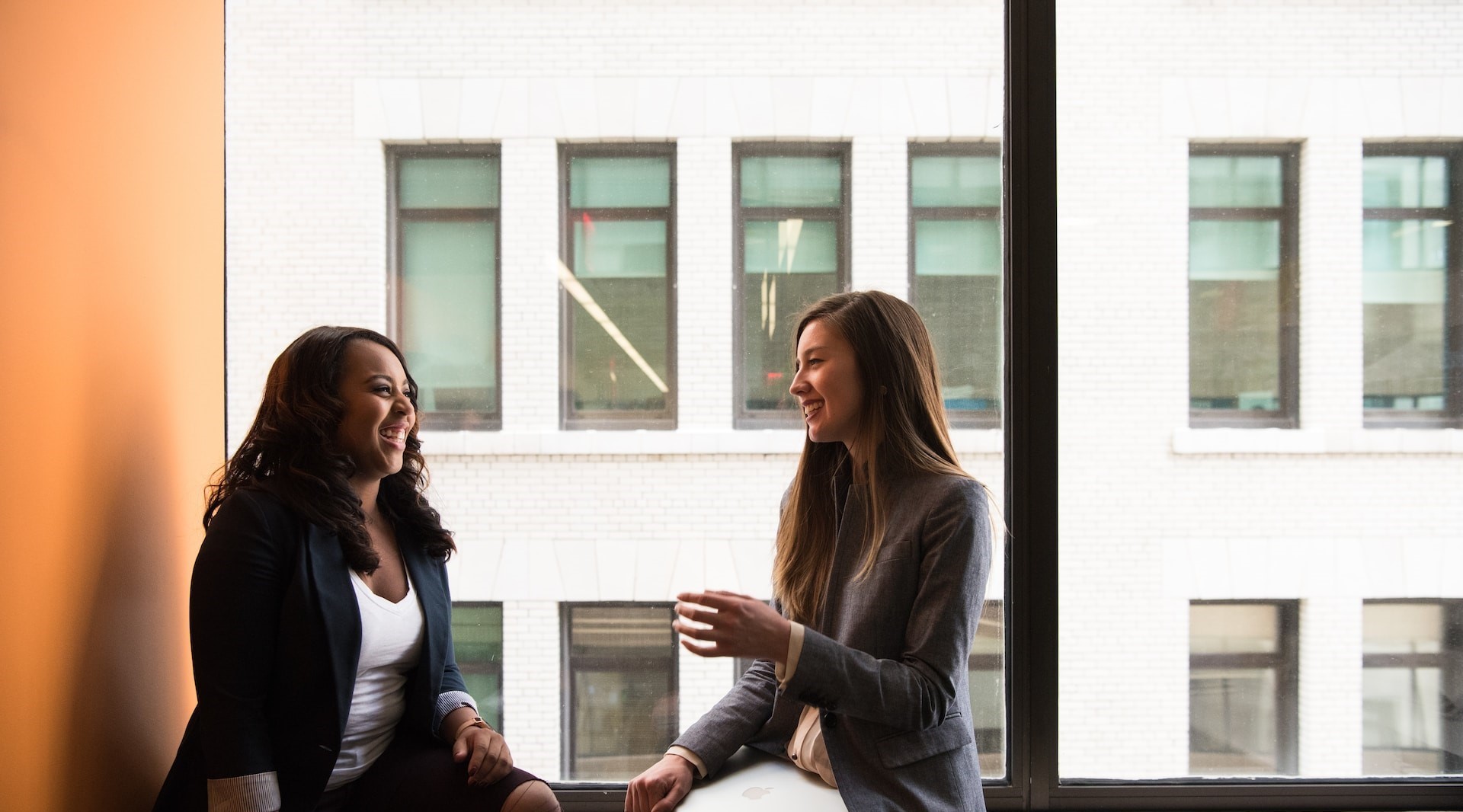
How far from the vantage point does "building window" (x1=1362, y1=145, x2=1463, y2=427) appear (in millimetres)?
2541

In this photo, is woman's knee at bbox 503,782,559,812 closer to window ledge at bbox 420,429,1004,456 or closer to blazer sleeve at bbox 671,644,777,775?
blazer sleeve at bbox 671,644,777,775

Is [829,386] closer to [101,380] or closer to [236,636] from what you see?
[236,636]

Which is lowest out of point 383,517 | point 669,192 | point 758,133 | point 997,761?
point 997,761

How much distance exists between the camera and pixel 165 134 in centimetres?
209

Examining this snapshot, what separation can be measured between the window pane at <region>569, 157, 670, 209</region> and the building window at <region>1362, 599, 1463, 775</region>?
7.72 feet

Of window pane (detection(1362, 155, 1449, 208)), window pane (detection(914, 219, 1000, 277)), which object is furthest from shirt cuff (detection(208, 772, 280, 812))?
window pane (detection(1362, 155, 1449, 208))

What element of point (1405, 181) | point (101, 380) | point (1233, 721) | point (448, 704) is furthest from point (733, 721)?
point (1405, 181)

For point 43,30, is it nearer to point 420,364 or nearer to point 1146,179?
point 420,364

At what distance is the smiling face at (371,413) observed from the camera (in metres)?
1.78

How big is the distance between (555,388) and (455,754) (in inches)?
40.5

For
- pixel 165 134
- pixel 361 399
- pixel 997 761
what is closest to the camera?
pixel 361 399

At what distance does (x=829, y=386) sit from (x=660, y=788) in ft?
2.87

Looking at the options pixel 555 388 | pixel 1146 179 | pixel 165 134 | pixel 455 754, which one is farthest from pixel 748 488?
pixel 165 134

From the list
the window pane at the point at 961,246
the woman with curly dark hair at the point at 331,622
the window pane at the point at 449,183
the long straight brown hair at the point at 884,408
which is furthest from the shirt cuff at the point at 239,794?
the window pane at the point at 961,246
